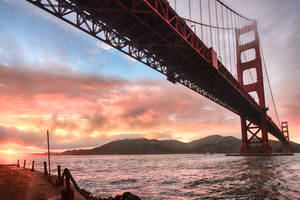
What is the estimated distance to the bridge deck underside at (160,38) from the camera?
1662 cm

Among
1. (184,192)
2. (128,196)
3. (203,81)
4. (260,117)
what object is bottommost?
(184,192)

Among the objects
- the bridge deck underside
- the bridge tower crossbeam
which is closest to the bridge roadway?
the bridge deck underside

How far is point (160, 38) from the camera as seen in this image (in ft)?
67.4

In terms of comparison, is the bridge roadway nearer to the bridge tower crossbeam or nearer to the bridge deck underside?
the bridge deck underside

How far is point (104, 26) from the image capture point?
63.0 ft

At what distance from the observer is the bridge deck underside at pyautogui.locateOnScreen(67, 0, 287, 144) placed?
54.5 feet

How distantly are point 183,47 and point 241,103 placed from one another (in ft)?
118

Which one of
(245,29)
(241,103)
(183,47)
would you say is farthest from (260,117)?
(183,47)

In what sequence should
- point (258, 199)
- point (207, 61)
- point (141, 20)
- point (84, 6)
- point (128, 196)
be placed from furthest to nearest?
point (207, 61)
point (141, 20)
point (84, 6)
point (258, 199)
point (128, 196)

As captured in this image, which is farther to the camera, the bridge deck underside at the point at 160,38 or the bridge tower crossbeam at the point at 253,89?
the bridge tower crossbeam at the point at 253,89

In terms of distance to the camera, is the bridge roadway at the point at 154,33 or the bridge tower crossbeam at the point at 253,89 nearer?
the bridge roadway at the point at 154,33

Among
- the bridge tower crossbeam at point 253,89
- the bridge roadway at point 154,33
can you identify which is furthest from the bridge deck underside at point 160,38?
the bridge tower crossbeam at point 253,89

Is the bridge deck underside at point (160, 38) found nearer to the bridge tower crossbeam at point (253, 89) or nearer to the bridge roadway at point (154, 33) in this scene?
the bridge roadway at point (154, 33)

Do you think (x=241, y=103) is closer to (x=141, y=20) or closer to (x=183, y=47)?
(x=183, y=47)
